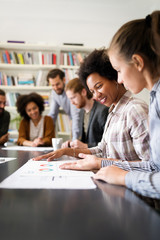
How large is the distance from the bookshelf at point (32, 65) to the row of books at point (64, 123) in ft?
0.06

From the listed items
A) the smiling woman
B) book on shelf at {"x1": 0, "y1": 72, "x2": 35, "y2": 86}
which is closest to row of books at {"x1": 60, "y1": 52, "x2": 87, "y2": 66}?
book on shelf at {"x1": 0, "y1": 72, "x2": 35, "y2": 86}

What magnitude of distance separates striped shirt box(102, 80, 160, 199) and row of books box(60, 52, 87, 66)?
3.24 m

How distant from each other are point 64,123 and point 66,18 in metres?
1.93

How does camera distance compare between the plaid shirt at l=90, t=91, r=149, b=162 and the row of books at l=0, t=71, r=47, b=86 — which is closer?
the plaid shirt at l=90, t=91, r=149, b=162

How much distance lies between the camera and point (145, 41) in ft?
2.36

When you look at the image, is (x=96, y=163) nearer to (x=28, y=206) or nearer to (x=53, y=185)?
(x=53, y=185)

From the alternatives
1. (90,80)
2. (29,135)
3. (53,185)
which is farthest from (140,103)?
(29,135)

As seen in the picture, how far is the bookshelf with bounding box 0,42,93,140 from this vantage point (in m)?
3.71

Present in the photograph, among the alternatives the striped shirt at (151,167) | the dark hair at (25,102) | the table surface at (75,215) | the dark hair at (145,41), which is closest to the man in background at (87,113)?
the dark hair at (25,102)

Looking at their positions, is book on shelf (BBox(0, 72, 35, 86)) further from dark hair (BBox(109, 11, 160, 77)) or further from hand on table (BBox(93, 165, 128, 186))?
hand on table (BBox(93, 165, 128, 186))

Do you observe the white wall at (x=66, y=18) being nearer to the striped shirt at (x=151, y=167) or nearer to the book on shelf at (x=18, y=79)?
the book on shelf at (x=18, y=79)

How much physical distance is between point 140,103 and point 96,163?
0.47 metres

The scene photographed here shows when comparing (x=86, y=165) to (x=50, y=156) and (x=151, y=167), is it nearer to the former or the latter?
(x=151, y=167)

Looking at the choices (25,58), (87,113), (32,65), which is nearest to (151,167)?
(87,113)
